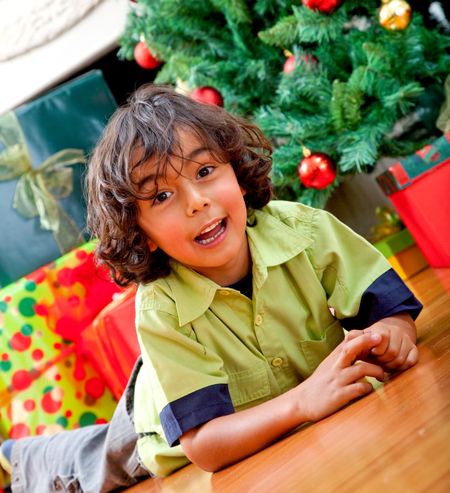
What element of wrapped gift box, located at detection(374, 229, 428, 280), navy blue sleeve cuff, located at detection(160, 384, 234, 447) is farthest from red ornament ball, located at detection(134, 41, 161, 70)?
navy blue sleeve cuff, located at detection(160, 384, 234, 447)

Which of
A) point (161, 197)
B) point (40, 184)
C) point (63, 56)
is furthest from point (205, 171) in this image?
point (63, 56)

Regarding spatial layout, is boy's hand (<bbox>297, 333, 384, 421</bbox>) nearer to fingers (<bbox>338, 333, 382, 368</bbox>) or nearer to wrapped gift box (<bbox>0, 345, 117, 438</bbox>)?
fingers (<bbox>338, 333, 382, 368</bbox>)

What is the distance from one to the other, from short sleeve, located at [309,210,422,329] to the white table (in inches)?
49.2

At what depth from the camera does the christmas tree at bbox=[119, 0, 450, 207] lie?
126 centimetres

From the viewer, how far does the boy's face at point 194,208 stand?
79 centimetres

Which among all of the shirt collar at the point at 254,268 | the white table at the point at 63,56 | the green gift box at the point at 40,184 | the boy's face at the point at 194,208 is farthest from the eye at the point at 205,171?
the white table at the point at 63,56

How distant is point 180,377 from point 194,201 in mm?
211

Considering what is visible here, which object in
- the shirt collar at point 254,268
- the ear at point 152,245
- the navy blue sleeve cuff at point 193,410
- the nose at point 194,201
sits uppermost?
the nose at point 194,201

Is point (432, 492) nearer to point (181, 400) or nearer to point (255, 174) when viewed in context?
point (181, 400)

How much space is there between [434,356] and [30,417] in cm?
104

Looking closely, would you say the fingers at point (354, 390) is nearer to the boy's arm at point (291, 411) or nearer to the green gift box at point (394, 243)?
the boy's arm at point (291, 411)

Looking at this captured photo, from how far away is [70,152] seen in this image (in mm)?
1700

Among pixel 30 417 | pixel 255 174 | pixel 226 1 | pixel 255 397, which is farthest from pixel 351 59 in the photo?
pixel 30 417

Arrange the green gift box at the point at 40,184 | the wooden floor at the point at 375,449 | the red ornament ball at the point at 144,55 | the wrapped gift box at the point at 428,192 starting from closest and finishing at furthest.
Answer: the wooden floor at the point at 375,449 → the wrapped gift box at the point at 428,192 → the red ornament ball at the point at 144,55 → the green gift box at the point at 40,184
